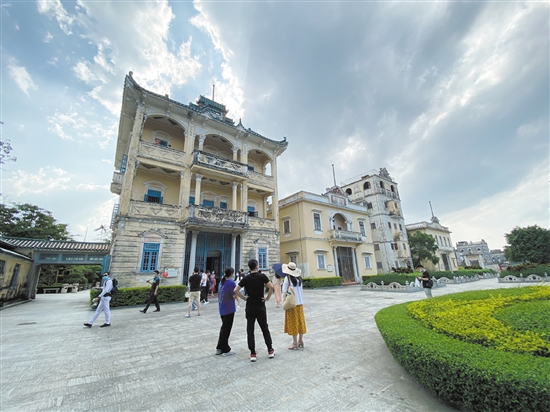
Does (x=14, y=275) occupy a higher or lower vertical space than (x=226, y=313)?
higher

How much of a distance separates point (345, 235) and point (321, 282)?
259 inches

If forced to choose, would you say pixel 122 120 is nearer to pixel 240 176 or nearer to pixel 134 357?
pixel 240 176

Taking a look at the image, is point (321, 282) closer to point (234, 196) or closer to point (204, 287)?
point (234, 196)

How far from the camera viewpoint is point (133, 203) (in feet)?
44.6

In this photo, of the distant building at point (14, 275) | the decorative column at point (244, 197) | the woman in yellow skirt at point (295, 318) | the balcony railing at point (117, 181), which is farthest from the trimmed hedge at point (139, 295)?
the woman in yellow skirt at point (295, 318)

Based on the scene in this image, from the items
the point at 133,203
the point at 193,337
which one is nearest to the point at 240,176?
the point at 133,203

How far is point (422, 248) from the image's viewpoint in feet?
106

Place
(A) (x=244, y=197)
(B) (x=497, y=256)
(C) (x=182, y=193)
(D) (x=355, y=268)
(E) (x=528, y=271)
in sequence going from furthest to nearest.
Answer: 1. (B) (x=497, y=256)
2. (D) (x=355, y=268)
3. (E) (x=528, y=271)
4. (A) (x=244, y=197)
5. (C) (x=182, y=193)

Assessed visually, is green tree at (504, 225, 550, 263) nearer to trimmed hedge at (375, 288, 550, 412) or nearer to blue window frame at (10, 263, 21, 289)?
trimmed hedge at (375, 288, 550, 412)

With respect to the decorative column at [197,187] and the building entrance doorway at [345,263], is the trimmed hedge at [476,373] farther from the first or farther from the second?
the building entrance doorway at [345,263]

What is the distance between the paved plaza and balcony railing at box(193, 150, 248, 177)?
38.8 feet

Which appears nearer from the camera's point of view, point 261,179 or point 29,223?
point 261,179

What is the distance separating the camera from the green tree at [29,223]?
25.8m

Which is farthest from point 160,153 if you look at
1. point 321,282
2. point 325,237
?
point 325,237
